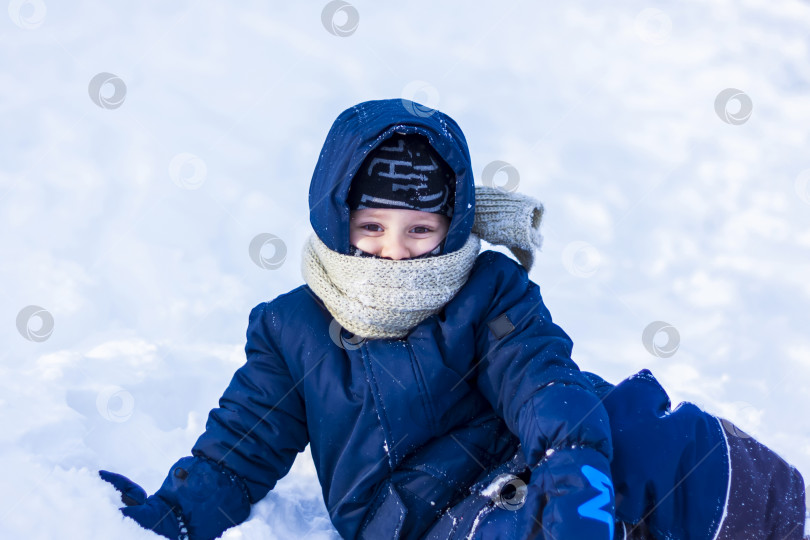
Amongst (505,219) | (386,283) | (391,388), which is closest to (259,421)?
(391,388)

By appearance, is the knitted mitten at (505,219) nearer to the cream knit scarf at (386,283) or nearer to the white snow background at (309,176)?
the cream knit scarf at (386,283)

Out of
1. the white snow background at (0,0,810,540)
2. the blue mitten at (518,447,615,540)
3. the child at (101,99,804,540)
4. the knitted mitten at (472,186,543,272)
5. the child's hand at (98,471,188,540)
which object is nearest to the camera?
the blue mitten at (518,447,615,540)

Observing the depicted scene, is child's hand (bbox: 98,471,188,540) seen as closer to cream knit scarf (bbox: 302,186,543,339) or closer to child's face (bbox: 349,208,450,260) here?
Result: cream knit scarf (bbox: 302,186,543,339)

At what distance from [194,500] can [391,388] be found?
1.67 ft

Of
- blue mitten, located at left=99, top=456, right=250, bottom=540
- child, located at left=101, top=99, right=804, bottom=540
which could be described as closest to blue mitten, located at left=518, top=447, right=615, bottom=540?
child, located at left=101, top=99, right=804, bottom=540

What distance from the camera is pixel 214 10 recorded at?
4035 mm

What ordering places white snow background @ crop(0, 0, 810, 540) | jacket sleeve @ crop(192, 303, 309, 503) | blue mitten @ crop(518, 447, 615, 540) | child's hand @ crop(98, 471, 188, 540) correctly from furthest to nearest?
white snow background @ crop(0, 0, 810, 540) → jacket sleeve @ crop(192, 303, 309, 503) → child's hand @ crop(98, 471, 188, 540) → blue mitten @ crop(518, 447, 615, 540)

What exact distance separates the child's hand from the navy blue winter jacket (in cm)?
3

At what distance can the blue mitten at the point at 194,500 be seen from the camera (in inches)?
65.2

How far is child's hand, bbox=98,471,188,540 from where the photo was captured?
62.5 inches

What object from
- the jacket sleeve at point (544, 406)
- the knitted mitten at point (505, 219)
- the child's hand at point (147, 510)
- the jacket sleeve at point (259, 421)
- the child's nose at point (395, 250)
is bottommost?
the child's hand at point (147, 510)

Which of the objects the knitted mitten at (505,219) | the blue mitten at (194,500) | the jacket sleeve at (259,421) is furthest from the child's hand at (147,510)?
the knitted mitten at (505,219)

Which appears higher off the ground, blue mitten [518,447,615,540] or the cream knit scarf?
the cream knit scarf

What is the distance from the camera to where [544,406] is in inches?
59.1
